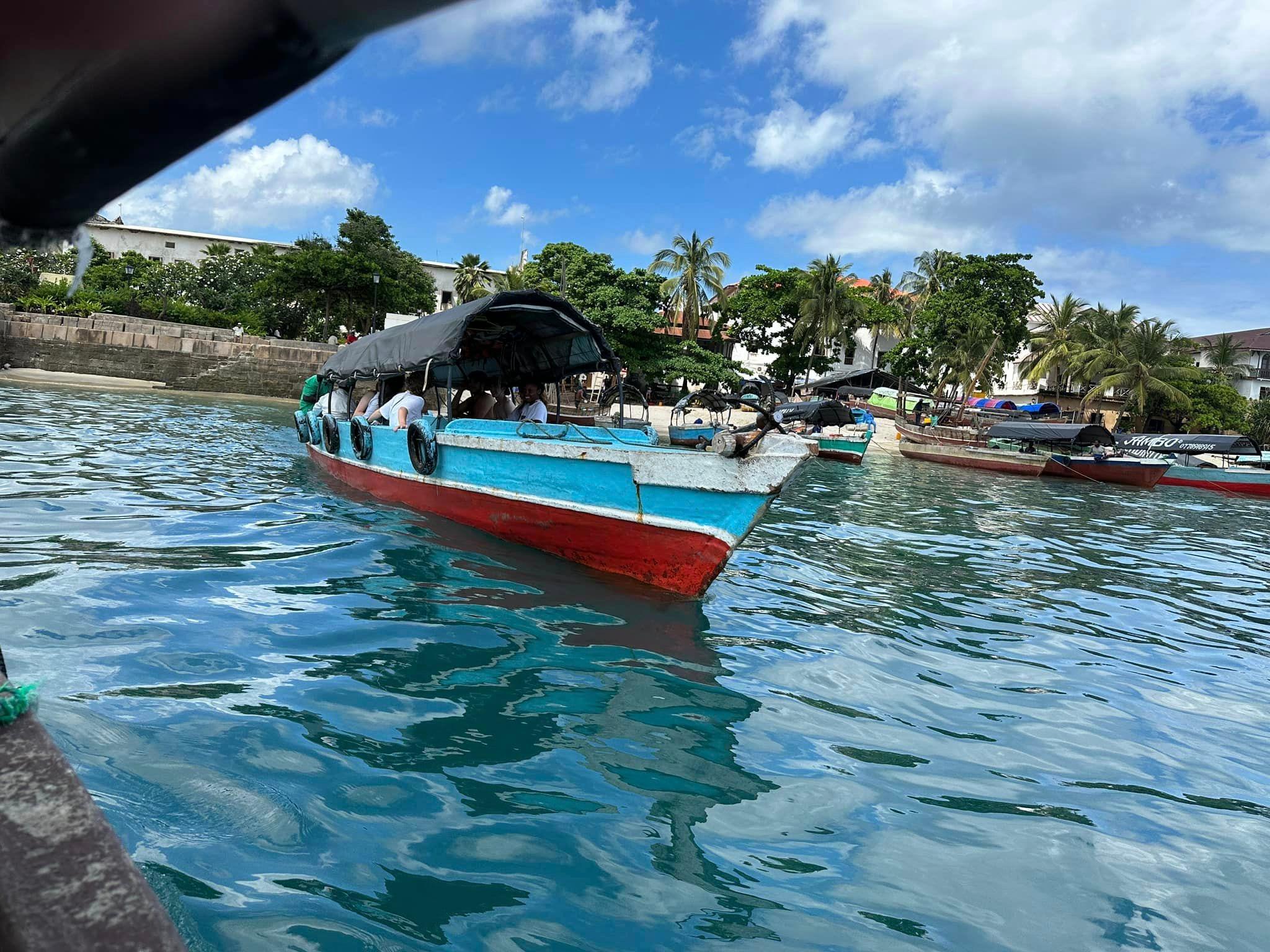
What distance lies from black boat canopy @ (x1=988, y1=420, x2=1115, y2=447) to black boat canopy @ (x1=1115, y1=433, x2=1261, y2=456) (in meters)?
0.64

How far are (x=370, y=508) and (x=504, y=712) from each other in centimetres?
581

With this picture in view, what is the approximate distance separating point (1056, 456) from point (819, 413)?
7010 mm

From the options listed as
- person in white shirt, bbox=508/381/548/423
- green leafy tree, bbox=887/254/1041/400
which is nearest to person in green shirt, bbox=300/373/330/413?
person in white shirt, bbox=508/381/548/423

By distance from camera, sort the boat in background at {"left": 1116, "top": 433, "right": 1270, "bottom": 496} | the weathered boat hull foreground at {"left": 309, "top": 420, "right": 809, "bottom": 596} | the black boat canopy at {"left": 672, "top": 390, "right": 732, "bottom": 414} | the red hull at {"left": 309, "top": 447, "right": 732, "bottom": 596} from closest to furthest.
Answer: the black boat canopy at {"left": 672, "top": 390, "right": 732, "bottom": 414}, the weathered boat hull foreground at {"left": 309, "top": 420, "right": 809, "bottom": 596}, the red hull at {"left": 309, "top": 447, "right": 732, "bottom": 596}, the boat in background at {"left": 1116, "top": 433, "right": 1270, "bottom": 496}

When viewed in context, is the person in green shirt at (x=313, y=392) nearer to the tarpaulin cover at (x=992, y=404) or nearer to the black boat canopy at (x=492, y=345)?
the black boat canopy at (x=492, y=345)

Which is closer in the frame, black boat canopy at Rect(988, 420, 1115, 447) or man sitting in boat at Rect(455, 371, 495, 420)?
man sitting in boat at Rect(455, 371, 495, 420)

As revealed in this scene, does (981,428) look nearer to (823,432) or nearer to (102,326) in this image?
(823,432)

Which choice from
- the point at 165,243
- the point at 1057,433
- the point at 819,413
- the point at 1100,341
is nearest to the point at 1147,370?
the point at 1100,341

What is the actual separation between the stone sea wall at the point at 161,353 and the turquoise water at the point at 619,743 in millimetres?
25545

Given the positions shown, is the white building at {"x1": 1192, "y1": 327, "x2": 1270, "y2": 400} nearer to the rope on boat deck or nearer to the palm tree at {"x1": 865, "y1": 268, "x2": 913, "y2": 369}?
the palm tree at {"x1": 865, "y1": 268, "x2": 913, "y2": 369}

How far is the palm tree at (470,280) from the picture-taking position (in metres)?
53.1

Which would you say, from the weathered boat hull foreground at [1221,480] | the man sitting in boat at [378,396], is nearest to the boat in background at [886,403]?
the weathered boat hull foreground at [1221,480]

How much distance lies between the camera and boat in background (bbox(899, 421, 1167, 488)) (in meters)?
22.8

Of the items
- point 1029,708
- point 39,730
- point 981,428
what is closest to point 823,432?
point 981,428
